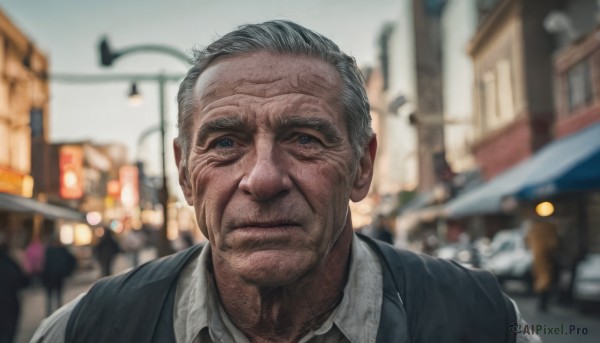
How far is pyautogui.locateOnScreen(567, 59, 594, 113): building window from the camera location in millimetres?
19250

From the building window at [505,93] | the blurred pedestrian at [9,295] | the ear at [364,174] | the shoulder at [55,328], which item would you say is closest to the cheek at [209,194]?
the ear at [364,174]

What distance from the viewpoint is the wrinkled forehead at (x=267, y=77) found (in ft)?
6.56

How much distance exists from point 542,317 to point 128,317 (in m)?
11.0

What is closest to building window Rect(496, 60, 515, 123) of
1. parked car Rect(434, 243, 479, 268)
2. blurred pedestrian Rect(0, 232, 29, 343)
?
parked car Rect(434, 243, 479, 268)

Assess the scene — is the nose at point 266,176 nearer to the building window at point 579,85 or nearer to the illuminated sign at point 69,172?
the building window at point 579,85

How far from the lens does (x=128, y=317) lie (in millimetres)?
2041

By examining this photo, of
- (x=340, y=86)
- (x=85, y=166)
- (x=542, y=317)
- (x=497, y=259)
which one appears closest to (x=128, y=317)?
(x=340, y=86)

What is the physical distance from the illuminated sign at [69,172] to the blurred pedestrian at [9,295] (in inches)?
1025

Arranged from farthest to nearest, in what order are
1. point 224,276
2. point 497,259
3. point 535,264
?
point 497,259 < point 535,264 < point 224,276

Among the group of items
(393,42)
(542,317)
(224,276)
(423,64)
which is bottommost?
(542,317)

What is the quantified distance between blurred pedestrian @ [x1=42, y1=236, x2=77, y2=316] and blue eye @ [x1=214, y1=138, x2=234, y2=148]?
11588 mm

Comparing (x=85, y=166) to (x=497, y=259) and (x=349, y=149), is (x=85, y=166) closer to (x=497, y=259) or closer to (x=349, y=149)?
(x=497, y=259)

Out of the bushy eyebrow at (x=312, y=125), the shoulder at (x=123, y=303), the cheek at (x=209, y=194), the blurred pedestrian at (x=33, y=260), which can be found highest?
the bushy eyebrow at (x=312, y=125)

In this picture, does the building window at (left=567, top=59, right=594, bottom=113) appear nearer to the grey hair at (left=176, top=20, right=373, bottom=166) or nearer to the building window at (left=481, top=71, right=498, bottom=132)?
the building window at (left=481, top=71, right=498, bottom=132)
